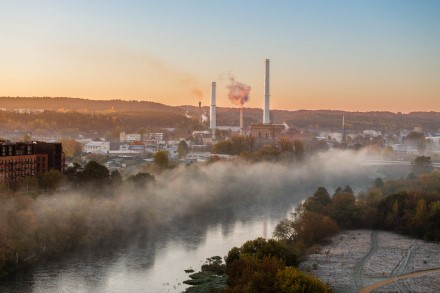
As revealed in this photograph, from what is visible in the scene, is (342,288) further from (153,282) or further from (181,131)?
(181,131)

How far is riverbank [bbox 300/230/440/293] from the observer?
31.2 ft

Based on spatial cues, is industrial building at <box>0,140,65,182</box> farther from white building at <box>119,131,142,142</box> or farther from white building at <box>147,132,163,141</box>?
white building at <box>147,132,163,141</box>

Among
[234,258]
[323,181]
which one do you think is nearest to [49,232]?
[234,258]

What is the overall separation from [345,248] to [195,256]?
8.65ft

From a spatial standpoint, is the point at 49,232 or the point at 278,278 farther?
the point at 49,232

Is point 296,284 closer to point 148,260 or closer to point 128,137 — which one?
point 148,260

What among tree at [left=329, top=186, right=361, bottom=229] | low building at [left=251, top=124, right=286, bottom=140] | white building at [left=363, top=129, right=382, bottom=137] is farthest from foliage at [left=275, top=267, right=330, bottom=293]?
white building at [left=363, top=129, right=382, bottom=137]

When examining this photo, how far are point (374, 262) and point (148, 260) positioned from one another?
3.67 m

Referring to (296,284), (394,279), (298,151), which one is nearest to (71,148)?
(298,151)

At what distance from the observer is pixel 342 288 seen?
9297mm

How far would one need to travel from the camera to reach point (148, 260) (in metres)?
11.5

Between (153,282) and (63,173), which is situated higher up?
(63,173)

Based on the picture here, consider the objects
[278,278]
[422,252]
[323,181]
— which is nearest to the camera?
[278,278]

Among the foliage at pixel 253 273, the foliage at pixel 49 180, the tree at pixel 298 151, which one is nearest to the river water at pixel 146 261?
the foliage at pixel 253 273
